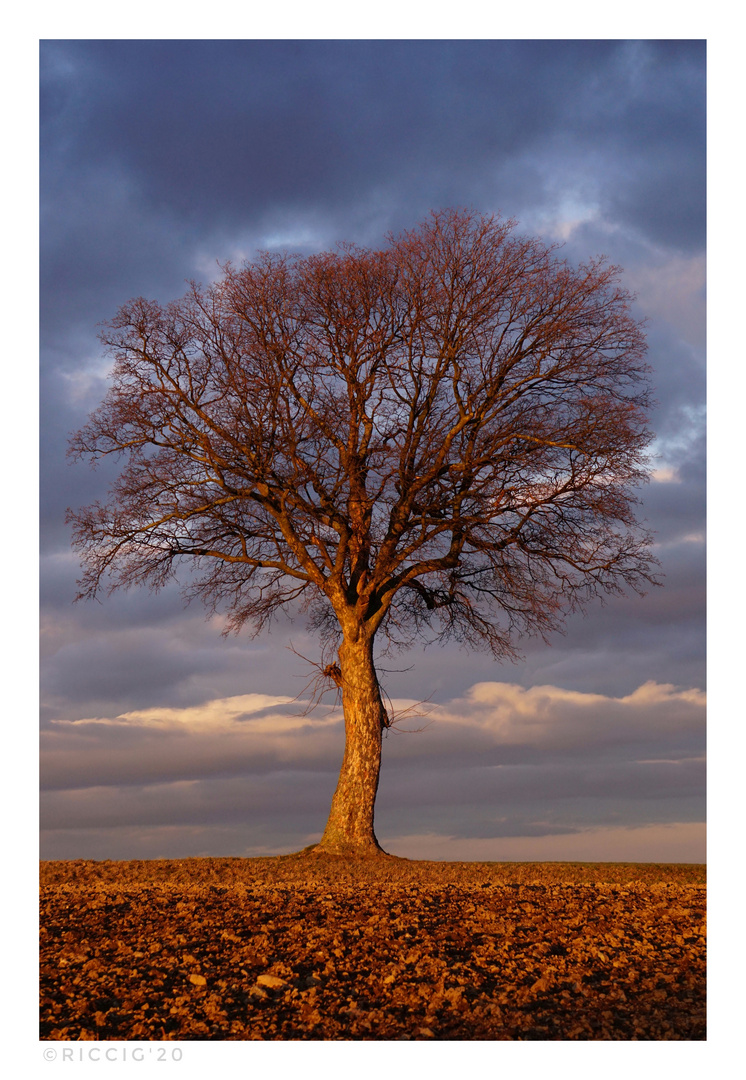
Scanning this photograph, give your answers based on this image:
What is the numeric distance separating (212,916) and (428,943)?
2163 millimetres

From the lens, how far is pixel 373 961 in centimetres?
644

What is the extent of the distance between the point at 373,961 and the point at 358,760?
757cm

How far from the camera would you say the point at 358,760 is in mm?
13992

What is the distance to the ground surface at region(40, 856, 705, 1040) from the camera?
534 centimetres

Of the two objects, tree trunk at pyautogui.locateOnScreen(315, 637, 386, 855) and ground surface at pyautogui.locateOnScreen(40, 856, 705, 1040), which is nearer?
ground surface at pyautogui.locateOnScreen(40, 856, 705, 1040)

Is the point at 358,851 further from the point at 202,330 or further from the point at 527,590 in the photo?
the point at 202,330

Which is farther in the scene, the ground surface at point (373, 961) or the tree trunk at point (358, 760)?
the tree trunk at point (358, 760)

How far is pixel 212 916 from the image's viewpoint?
25.8 feet

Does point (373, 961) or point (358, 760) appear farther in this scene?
point (358, 760)

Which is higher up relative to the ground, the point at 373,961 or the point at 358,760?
the point at 358,760

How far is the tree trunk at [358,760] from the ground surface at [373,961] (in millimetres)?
3693

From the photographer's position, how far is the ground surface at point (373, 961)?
17.5 feet

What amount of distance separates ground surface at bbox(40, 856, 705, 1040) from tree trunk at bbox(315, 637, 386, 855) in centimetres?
369

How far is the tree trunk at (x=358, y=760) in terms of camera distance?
542 inches
